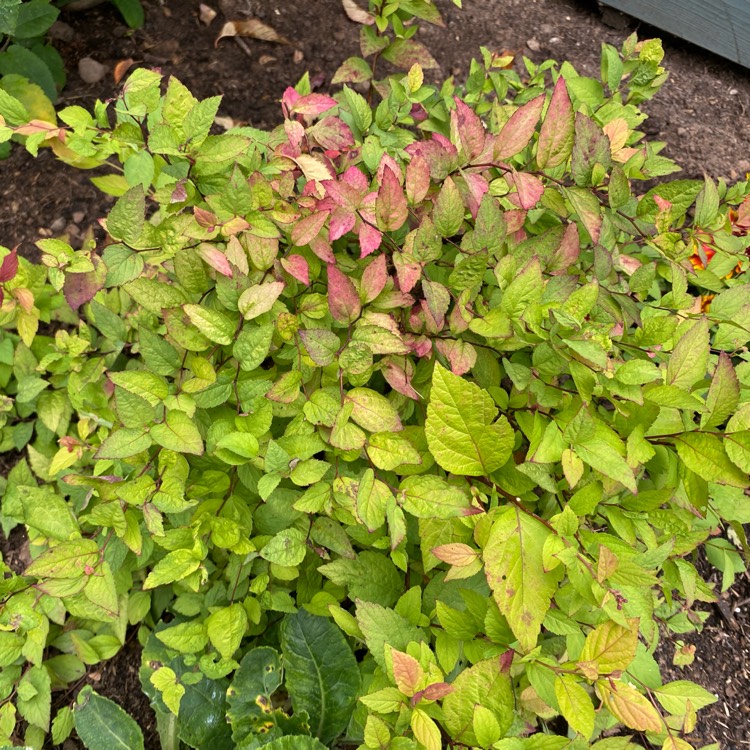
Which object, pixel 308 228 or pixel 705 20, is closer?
pixel 308 228

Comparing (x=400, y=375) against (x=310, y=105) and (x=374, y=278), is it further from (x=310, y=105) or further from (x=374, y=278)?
(x=310, y=105)

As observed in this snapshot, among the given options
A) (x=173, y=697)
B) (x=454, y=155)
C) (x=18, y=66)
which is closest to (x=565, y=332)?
(x=454, y=155)

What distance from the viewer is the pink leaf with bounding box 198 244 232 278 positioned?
4.09ft

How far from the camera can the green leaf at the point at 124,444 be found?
1.19m

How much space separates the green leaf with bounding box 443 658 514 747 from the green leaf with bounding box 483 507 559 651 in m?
0.09

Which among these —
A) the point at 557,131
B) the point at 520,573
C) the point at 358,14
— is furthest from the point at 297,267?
the point at 358,14

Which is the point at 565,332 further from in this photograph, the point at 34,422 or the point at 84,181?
the point at 84,181

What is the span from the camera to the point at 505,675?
1.14 meters

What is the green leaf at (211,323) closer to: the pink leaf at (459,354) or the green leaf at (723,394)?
the pink leaf at (459,354)

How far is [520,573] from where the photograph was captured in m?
1.10

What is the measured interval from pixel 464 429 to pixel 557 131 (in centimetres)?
58

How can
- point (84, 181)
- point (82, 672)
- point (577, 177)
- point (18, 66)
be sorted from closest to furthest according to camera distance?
point (577, 177) < point (82, 672) < point (18, 66) < point (84, 181)

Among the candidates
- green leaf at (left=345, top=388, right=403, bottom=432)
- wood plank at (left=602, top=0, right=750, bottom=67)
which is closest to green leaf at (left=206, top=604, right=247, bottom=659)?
green leaf at (left=345, top=388, right=403, bottom=432)

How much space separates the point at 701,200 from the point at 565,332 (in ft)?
1.79
